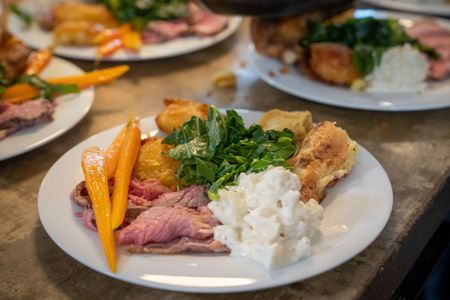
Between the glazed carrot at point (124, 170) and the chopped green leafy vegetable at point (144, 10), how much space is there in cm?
124

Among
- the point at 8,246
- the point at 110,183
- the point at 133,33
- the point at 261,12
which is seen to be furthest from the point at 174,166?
the point at 133,33

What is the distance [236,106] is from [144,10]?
1.02 meters

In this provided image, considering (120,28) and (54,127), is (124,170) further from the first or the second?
(120,28)

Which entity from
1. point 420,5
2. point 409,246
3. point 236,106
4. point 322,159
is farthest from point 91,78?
point 420,5

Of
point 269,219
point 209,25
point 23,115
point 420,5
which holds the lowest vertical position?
point 420,5

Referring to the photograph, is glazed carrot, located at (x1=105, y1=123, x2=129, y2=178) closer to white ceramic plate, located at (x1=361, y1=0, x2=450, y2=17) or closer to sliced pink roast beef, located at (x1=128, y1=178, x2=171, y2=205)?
sliced pink roast beef, located at (x1=128, y1=178, x2=171, y2=205)

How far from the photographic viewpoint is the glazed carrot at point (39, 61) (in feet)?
7.51

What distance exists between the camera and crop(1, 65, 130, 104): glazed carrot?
205 centimetres

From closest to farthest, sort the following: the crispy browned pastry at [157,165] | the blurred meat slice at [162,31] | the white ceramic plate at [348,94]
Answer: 1. the crispy browned pastry at [157,165]
2. the white ceramic plate at [348,94]
3. the blurred meat slice at [162,31]

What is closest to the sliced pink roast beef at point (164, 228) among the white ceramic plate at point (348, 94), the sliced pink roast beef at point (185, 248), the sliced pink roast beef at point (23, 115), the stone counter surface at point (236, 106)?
the sliced pink roast beef at point (185, 248)

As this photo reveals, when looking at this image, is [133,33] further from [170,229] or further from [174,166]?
[170,229]

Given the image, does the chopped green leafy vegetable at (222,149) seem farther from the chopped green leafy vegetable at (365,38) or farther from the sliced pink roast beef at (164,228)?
the chopped green leafy vegetable at (365,38)

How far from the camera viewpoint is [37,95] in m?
2.09

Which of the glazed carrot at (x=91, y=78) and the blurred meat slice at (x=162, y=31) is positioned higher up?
the glazed carrot at (x=91, y=78)
